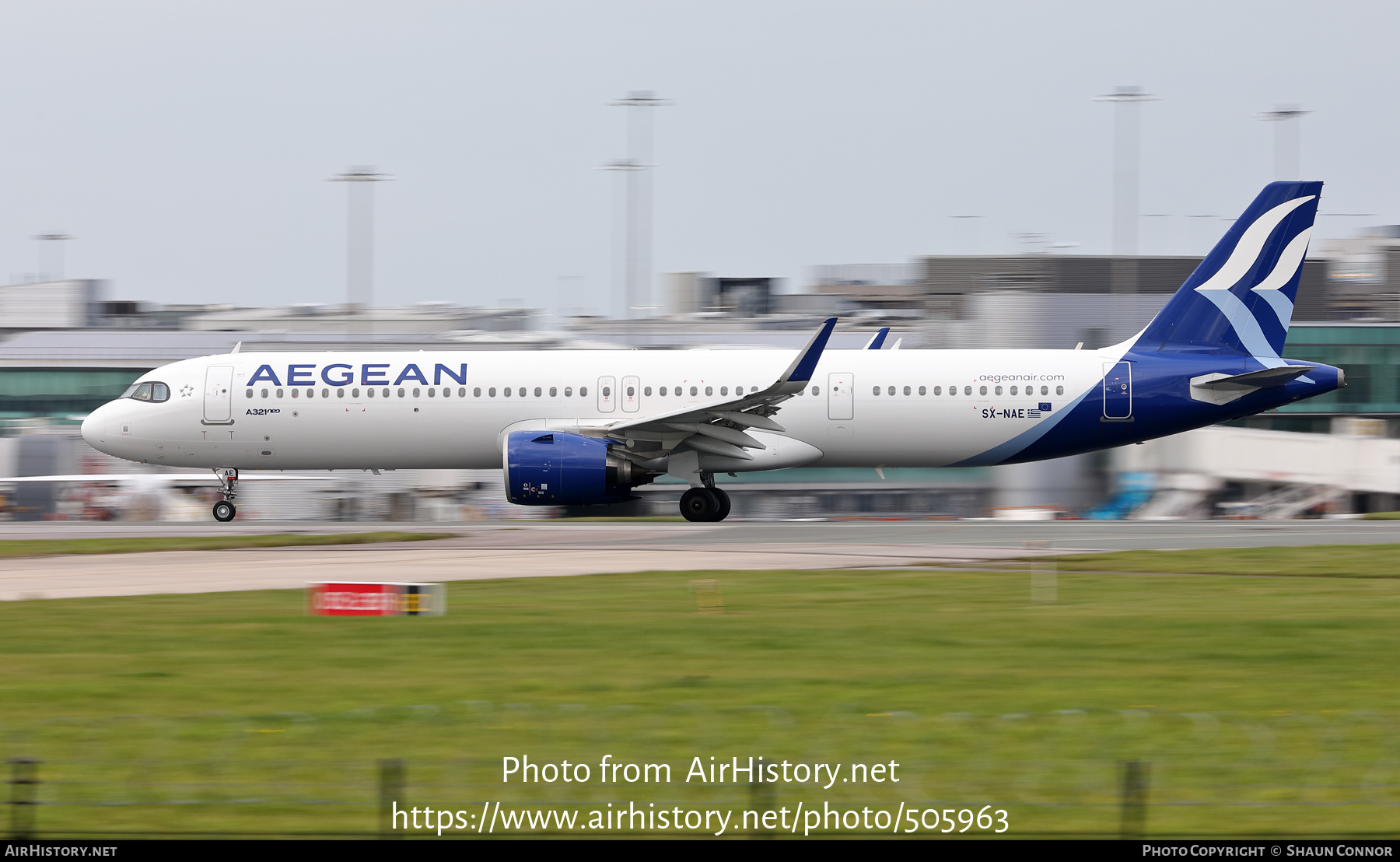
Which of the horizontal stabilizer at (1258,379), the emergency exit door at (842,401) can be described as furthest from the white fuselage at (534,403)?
the horizontal stabilizer at (1258,379)

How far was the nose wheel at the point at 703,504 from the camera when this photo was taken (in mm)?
29922

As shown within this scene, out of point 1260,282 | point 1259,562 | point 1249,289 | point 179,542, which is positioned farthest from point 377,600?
point 1260,282

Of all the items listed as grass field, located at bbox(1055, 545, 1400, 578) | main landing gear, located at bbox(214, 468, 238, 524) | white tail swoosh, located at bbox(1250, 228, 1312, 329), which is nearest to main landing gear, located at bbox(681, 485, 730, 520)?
grass field, located at bbox(1055, 545, 1400, 578)

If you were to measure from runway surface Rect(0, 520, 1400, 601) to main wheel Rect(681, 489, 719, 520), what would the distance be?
31cm

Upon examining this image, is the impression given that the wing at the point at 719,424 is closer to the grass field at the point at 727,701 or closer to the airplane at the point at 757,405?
the airplane at the point at 757,405

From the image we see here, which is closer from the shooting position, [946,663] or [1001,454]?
[946,663]

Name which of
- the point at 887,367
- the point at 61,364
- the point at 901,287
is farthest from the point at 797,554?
the point at 901,287

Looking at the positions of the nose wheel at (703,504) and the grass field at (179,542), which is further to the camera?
the nose wheel at (703,504)

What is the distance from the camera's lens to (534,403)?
96.9ft

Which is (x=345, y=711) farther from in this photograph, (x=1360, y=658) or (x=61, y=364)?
(x=61, y=364)

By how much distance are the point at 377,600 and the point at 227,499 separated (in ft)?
56.4

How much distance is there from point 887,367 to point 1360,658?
673 inches

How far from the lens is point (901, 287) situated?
10744cm

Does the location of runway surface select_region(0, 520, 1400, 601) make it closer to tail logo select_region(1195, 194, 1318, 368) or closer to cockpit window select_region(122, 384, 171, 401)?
cockpit window select_region(122, 384, 171, 401)
